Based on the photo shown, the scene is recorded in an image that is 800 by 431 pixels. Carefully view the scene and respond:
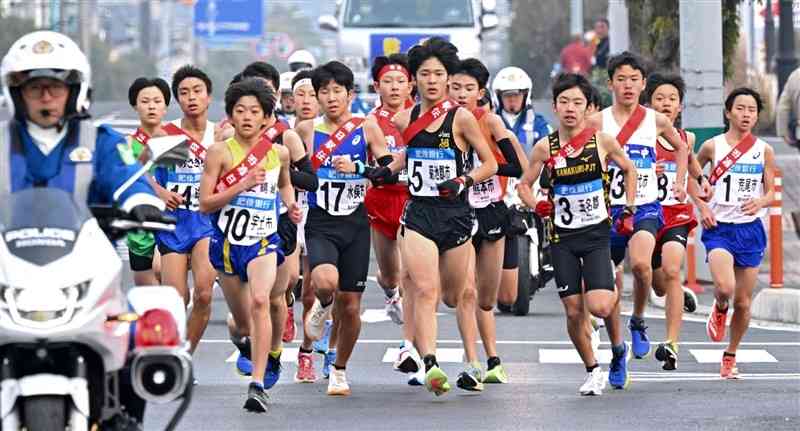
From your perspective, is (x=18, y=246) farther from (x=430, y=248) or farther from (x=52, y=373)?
(x=430, y=248)

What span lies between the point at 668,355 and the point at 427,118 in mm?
2776

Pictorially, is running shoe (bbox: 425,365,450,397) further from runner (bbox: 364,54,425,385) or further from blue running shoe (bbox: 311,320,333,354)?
blue running shoe (bbox: 311,320,333,354)

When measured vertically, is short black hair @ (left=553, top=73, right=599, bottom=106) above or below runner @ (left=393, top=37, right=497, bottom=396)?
above

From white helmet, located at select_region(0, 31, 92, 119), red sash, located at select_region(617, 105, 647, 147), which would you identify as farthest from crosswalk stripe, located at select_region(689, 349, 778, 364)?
white helmet, located at select_region(0, 31, 92, 119)

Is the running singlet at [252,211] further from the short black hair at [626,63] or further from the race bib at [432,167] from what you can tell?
the short black hair at [626,63]

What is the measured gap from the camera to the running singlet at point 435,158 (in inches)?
547

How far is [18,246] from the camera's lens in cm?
816

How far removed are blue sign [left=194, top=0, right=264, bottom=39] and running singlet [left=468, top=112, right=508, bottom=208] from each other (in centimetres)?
8467

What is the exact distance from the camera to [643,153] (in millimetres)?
15391

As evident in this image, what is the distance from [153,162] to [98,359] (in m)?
0.92

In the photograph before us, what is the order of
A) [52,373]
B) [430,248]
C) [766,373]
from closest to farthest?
1. [52,373]
2. [430,248]
3. [766,373]

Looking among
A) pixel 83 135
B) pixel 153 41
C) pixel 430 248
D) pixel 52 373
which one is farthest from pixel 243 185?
pixel 153 41

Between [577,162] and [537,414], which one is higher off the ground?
[577,162]

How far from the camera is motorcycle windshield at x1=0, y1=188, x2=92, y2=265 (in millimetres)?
8156
